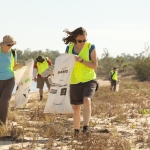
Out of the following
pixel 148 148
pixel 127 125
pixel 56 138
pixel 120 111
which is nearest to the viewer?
pixel 148 148

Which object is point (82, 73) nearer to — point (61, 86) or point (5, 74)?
point (61, 86)

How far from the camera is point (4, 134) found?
20.3 ft

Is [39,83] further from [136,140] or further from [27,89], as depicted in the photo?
[136,140]

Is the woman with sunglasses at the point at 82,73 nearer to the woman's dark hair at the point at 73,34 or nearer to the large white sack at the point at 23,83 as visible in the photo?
the woman's dark hair at the point at 73,34

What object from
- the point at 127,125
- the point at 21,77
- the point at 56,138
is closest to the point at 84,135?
the point at 56,138

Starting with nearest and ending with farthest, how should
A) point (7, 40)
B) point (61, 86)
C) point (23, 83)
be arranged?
point (61, 86) < point (7, 40) < point (23, 83)

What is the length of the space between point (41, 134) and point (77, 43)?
1552 millimetres

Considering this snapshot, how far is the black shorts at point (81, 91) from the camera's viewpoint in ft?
20.8

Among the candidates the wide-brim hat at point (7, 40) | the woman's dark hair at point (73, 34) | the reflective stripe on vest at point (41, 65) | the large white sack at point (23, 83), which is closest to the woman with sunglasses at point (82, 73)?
the woman's dark hair at point (73, 34)

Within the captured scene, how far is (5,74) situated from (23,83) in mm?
1953

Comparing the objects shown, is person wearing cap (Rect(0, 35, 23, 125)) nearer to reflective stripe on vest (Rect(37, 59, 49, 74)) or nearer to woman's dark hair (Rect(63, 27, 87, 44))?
woman's dark hair (Rect(63, 27, 87, 44))

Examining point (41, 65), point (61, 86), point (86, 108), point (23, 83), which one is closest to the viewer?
point (86, 108)

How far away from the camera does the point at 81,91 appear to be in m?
6.48

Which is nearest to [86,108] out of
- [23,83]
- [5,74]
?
[5,74]
